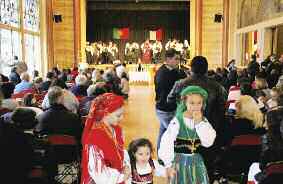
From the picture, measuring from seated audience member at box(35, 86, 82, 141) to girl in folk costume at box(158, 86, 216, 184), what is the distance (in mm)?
1718

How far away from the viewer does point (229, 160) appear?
431cm

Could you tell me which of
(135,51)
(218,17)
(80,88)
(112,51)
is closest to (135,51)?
(135,51)

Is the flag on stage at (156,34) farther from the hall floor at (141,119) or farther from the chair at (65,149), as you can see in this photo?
the chair at (65,149)

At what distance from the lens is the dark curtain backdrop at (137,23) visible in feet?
83.8

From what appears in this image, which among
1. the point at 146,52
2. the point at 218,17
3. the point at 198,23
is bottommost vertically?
the point at 146,52

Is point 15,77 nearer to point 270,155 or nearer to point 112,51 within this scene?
point 270,155

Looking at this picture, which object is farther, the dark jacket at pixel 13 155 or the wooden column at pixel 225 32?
the wooden column at pixel 225 32

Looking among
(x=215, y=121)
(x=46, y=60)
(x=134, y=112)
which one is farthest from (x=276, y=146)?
(x=46, y=60)

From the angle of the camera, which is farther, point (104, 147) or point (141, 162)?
point (141, 162)

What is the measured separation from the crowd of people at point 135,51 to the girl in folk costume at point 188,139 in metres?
18.1

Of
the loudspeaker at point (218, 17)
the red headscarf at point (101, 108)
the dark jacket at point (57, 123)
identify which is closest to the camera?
the red headscarf at point (101, 108)

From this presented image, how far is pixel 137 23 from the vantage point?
25906 millimetres

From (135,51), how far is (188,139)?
860 inches

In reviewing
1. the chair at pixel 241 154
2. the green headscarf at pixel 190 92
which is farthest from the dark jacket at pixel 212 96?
the green headscarf at pixel 190 92
